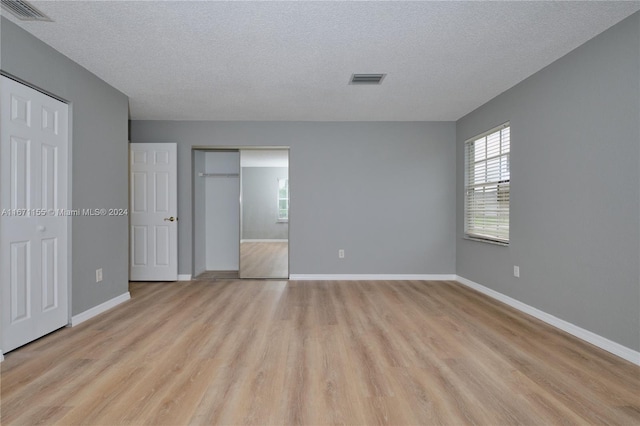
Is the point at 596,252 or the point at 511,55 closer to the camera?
the point at 596,252

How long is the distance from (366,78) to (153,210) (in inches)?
142

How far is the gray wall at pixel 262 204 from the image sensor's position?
33.3 feet

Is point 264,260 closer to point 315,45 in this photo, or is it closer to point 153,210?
point 153,210

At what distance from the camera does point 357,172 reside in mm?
5133

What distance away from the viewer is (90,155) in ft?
10.9

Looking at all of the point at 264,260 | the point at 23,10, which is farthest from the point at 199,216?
the point at 23,10

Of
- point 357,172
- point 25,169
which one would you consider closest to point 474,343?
point 357,172

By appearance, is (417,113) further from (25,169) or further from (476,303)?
(25,169)

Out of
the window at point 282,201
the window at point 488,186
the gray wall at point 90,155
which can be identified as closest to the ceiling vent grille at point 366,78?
the window at point 488,186

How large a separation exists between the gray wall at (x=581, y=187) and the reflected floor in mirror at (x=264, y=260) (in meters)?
3.50

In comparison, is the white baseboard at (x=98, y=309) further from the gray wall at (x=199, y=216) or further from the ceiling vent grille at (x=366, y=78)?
the ceiling vent grille at (x=366, y=78)

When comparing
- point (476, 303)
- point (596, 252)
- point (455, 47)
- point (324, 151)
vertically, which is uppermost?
point (455, 47)

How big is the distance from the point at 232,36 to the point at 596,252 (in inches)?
134

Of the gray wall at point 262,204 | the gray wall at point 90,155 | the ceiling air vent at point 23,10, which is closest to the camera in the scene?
the ceiling air vent at point 23,10
